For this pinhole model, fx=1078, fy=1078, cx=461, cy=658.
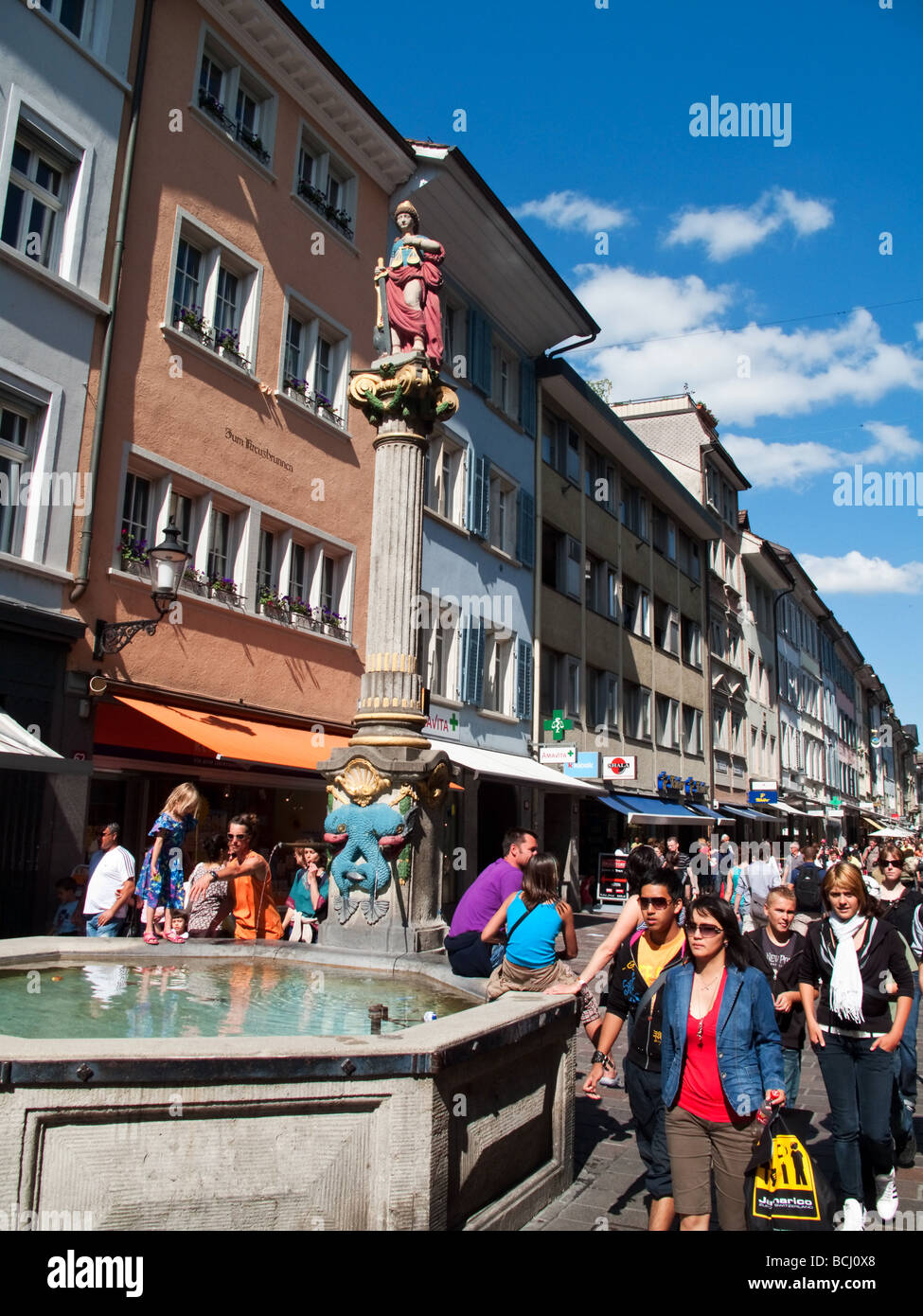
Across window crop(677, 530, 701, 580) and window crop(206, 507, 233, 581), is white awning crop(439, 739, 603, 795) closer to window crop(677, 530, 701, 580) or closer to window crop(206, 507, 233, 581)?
window crop(206, 507, 233, 581)

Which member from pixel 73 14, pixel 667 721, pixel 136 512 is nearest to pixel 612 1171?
pixel 136 512

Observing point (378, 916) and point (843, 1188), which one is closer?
point (843, 1188)

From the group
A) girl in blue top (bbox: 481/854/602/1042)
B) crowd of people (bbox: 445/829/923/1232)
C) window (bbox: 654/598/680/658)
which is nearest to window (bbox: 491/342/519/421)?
window (bbox: 654/598/680/658)

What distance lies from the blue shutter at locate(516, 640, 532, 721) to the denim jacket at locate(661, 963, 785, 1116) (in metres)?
19.6

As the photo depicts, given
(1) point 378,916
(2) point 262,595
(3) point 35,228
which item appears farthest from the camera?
(2) point 262,595

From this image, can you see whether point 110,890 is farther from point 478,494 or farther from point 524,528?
point 524,528

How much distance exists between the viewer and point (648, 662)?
3294 centimetres

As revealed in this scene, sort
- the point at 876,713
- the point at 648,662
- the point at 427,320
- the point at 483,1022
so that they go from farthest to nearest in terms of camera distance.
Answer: the point at 876,713
the point at 648,662
the point at 427,320
the point at 483,1022

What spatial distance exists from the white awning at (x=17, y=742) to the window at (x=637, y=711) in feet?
72.3

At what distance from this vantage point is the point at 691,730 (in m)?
37.6

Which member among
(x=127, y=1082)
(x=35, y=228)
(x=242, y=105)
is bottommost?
(x=127, y=1082)
